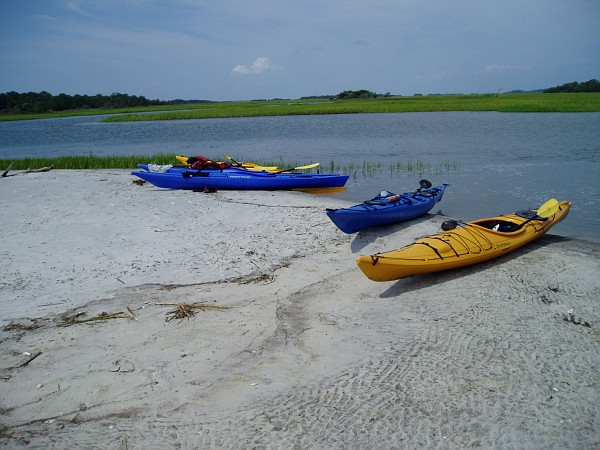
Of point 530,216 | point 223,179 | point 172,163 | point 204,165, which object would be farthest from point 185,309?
point 172,163

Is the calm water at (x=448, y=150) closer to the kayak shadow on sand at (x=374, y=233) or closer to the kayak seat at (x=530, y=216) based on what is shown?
the kayak seat at (x=530, y=216)

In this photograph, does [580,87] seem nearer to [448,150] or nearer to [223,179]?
[448,150]

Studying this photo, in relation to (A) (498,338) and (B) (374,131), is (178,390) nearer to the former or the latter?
(A) (498,338)

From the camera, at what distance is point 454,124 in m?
34.7

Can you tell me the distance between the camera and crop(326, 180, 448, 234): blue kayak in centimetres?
865

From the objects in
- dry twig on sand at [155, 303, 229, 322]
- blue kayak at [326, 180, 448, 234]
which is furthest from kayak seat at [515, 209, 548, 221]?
dry twig on sand at [155, 303, 229, 322]

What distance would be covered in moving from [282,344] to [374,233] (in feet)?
14.7

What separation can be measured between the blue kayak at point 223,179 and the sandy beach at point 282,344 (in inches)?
176

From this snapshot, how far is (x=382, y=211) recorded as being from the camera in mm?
9188

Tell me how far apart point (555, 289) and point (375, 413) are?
3.90 metres

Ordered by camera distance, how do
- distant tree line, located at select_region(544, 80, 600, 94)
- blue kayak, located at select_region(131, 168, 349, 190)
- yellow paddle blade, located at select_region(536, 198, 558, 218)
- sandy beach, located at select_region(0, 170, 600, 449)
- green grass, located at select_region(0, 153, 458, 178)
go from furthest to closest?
distant tree line, located at select_region(544, 80, 600, 94), green grass, located at select_region(0, 153, 458, 178), blue kayak, located at select_region(131, 168, 349, 190), yellow paddle blade, located at select_region(536, 198, 558, 218), sandy beach, located at select_region(0, 170, 600, 449)

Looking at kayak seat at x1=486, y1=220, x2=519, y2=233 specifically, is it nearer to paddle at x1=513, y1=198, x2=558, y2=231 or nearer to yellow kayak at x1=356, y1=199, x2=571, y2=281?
yellow kayak at x1=356, y1=199, x2=571, y2=281

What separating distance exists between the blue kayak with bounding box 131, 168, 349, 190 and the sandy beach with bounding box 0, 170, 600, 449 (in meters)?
4.46

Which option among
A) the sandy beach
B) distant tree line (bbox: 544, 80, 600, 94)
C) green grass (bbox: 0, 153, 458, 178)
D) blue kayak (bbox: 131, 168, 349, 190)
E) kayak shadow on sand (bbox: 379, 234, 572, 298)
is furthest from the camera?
distant tree line (bbox: 544, 80, 600, 94)
